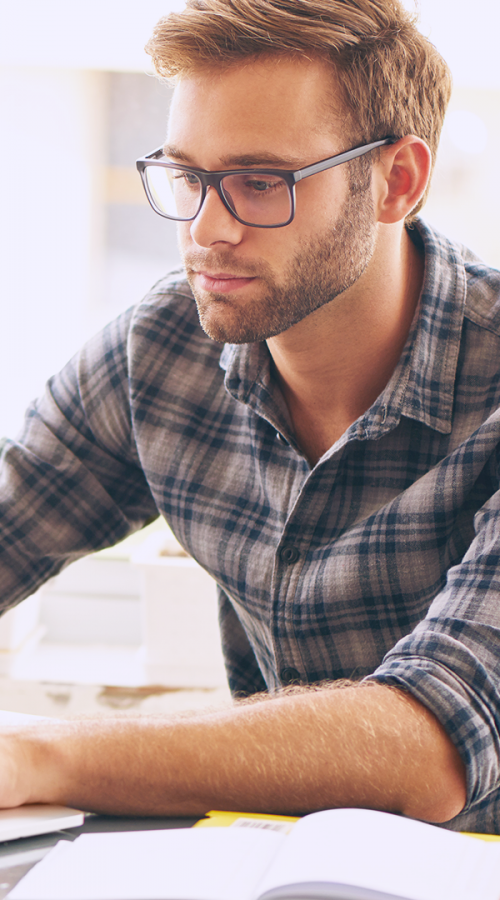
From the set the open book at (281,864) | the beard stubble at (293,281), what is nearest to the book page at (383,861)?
the open book at (281,864)

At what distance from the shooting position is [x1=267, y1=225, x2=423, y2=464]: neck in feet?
3.50

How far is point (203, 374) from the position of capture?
120cm

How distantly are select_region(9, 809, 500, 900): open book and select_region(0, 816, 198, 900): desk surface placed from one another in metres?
0.02

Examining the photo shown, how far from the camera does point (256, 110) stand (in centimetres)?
92

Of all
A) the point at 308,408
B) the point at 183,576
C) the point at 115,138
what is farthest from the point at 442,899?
the point at 115,138

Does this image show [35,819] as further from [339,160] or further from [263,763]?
[339,160]

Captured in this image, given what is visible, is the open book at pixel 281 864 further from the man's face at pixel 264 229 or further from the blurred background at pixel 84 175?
the blurred background at pixel 84 175

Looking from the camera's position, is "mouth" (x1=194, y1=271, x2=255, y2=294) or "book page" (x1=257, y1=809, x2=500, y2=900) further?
"mouth" (x1=194, y1=271, x2=255, y2=294)

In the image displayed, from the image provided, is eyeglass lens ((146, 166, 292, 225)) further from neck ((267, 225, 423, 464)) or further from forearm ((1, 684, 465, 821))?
forearm ((1, 684, 465, 821))

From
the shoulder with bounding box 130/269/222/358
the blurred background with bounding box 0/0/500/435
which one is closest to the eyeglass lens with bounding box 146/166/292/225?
the shoulder with bounding box 130/269/222/358

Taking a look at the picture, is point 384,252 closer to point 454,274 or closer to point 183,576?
point 454,274

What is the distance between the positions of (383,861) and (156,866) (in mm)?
148

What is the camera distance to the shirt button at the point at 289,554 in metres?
1.02

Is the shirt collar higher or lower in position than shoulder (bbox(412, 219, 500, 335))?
lower
